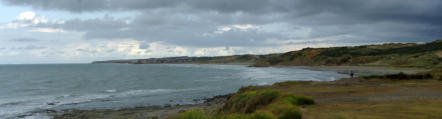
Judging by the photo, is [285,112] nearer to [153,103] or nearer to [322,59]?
[153,103]

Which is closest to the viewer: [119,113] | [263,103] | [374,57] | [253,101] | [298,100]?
[298,100]

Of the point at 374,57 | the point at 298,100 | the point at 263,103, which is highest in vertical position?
the point at 374,57

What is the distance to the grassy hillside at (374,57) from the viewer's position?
7850 cm

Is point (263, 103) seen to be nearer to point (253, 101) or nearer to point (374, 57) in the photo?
point (253, 101)

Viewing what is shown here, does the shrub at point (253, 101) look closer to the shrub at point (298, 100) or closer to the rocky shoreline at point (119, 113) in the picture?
the shrub at point (298, 100)

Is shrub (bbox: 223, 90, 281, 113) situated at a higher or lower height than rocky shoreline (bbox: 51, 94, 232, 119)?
higher

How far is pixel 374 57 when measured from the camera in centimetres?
10200

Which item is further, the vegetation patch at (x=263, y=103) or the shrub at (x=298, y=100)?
the shrub at (x=298, y=100)

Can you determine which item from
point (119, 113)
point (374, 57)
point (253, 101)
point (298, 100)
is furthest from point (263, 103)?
point (374, 57)

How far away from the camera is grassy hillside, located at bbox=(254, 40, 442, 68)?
78.5 meters

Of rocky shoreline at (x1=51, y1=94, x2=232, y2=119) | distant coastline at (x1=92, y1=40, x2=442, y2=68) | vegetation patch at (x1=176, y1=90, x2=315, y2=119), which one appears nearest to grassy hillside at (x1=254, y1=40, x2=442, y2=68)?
distant coastline at (x1=92, y1=40, x2=442, y2=68)

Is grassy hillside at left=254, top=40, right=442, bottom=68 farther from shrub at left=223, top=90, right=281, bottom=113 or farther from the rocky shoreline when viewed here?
shrub at left=223, top=90, right=281, bottom=113

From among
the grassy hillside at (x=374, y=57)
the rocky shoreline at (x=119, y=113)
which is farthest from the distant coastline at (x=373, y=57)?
the rocky shoreline at (x=119, y=113)

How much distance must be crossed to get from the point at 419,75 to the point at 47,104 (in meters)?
36.3
